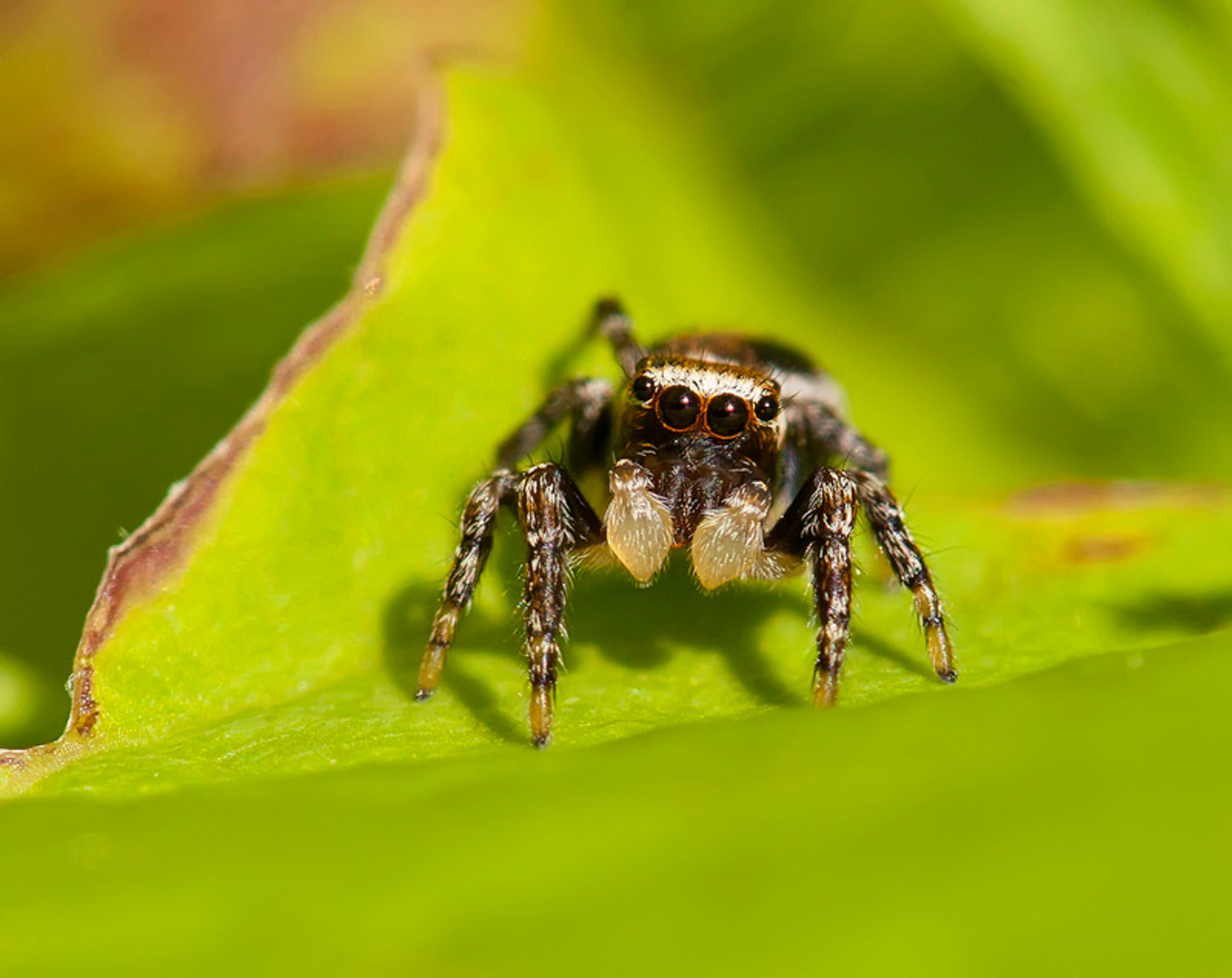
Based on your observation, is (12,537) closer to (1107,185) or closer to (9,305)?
(9,305)

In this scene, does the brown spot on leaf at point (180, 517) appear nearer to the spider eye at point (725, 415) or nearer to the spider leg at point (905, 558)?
the spider eye at point (725, 415)

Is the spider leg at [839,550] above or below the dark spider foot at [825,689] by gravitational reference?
above

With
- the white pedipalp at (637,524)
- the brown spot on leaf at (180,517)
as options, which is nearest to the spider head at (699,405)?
the white pedipalp at (637,524)

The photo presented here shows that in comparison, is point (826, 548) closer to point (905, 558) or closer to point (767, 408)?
point (905, 558)

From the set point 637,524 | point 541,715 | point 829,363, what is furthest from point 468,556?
point 829,363

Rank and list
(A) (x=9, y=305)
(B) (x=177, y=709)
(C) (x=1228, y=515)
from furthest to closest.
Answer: (A) (x=9, y=305)
(C) (x=1228, y=515)
(B) (x=177, y=709)

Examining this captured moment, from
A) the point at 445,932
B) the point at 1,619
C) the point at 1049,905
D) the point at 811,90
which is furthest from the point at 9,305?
the point at 1049,905
